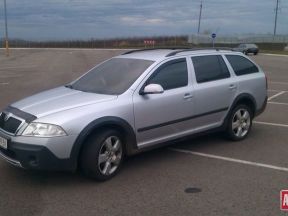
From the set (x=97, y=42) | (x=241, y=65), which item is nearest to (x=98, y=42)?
(x=97, y=42)

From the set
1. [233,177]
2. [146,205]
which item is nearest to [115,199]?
[146,205]

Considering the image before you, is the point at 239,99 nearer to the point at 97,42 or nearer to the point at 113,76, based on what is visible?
the point at 113,76

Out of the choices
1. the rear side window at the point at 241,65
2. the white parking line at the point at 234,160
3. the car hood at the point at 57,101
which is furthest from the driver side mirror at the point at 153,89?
the rear side window at the point at 241,65

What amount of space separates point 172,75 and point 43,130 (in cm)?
217

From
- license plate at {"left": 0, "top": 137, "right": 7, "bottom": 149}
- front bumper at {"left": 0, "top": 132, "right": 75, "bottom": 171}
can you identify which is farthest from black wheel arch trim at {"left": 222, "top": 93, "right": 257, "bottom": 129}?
license plate at {"left": 0, "top": 137, "right": 7, "bottom": 149}

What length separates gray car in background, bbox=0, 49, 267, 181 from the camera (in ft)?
16.7

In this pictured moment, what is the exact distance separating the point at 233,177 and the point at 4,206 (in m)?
2.79

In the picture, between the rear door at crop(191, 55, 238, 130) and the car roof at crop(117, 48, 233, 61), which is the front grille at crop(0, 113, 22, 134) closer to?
the car roof at crop(117, 48, 233, 61)

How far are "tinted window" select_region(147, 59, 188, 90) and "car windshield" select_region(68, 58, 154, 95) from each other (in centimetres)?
20

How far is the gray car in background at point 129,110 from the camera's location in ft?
16.7

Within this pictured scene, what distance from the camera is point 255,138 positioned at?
7.65 m

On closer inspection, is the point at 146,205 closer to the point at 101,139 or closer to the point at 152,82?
the point at 101,139

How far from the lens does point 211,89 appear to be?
6766 mm

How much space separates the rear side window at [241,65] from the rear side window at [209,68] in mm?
258
